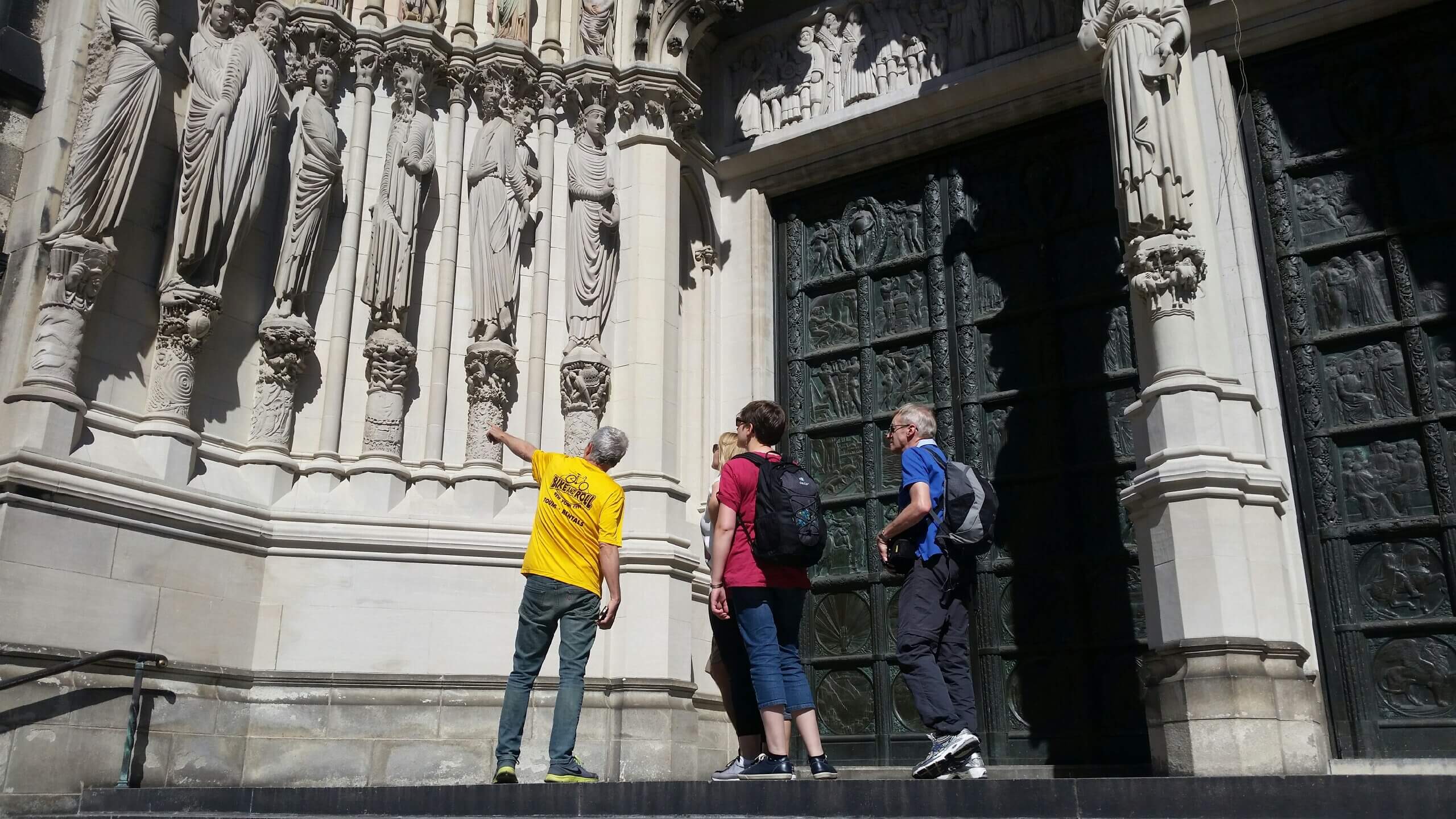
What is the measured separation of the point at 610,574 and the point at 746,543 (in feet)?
2.51

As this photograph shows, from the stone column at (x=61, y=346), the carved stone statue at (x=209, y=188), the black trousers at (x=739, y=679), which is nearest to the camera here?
the black trousers at (x=739, y=679)

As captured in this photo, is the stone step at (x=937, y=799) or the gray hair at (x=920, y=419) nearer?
the stone step at (x=937, y=799)

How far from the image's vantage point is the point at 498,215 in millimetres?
9070

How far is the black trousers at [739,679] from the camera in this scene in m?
5.60

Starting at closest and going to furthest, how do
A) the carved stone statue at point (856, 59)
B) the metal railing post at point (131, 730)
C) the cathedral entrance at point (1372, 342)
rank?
the metal railing post at point (131, 730) < the cathedral entrance at point (1372, 342) < the carved stone statue at point (856, 59)

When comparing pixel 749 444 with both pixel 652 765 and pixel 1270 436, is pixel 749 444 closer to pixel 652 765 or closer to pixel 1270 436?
pixel 652 765

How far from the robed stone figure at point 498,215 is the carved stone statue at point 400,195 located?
1.36ft

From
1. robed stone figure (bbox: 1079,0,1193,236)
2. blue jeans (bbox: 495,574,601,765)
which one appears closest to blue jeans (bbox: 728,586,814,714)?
blue jeans (bbox: 495,574,601,765)

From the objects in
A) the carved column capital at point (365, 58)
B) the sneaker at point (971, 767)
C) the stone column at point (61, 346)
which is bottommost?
the sneaker at point (971, 767)

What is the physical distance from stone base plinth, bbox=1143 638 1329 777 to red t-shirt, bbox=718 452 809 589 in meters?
2.51

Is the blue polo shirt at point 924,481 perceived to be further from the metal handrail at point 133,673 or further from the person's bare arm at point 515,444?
the metal handrail at point 133,673

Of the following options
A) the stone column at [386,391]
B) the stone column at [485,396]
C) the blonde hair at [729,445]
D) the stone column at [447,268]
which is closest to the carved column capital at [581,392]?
the stone column at [485,396]

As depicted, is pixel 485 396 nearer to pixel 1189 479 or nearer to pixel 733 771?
pixel 733 771

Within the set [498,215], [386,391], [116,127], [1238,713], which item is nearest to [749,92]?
[498,215]
